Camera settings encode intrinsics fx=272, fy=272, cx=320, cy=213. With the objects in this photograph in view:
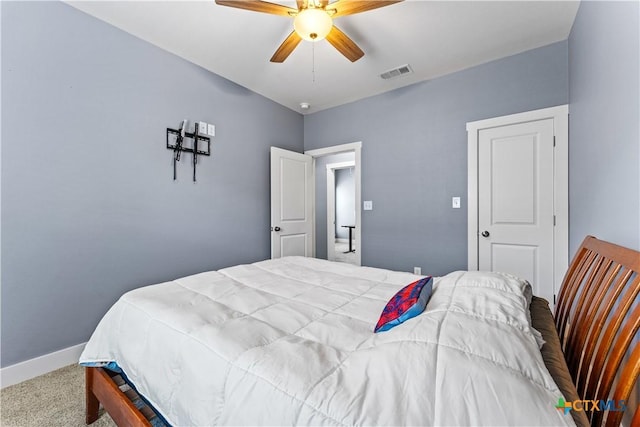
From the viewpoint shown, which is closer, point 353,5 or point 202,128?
point 353,5

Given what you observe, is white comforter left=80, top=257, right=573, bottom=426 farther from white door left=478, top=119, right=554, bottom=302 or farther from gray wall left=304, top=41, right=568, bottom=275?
gray wall left=304, top=41, right=568, bottom=275

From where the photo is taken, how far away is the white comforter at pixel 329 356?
584 mm

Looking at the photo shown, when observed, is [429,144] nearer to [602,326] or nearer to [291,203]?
[291,203]

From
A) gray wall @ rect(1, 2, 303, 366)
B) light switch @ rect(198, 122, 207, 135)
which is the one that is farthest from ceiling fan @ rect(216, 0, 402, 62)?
light switch @ rect(198, 122, 207, 135)

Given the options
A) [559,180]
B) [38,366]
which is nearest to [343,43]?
[559,180]

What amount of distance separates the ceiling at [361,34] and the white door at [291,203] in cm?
107

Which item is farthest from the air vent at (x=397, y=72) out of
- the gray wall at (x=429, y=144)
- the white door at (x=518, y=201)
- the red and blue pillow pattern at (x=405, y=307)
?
the red and blue pillow pattern at (x=405, y=307)

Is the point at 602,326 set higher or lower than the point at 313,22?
A: lower

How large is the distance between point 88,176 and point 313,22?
2.04 meters

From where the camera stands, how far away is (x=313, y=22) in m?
1.71

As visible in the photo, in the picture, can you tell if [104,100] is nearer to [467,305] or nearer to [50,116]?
[50,116]

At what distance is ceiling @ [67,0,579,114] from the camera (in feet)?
6.89

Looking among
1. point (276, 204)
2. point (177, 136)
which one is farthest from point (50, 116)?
point (276, 204)

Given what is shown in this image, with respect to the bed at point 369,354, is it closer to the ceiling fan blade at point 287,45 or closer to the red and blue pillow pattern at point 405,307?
the red and blue pillow pattern at point 405,307
